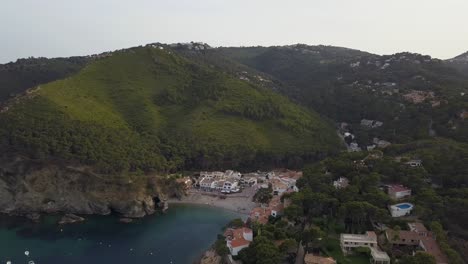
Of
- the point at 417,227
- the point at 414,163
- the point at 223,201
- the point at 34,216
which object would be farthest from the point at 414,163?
the point at 34,216

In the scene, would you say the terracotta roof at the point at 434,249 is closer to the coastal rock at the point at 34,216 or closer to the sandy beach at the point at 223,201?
the sandy beach at the point at 223,201

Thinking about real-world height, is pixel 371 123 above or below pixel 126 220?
above

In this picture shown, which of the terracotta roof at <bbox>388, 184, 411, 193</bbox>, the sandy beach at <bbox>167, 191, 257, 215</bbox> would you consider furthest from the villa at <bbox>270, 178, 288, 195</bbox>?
the terracotta roof at <bbox>388, 184, 411, 193</bbox>

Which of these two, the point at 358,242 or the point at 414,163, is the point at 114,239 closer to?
the point at 358,242

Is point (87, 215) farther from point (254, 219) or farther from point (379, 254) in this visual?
point (379, 254)

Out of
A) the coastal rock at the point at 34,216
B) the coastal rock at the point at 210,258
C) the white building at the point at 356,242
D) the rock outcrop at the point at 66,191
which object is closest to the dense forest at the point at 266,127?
the rock outcrop at the point at 66,191

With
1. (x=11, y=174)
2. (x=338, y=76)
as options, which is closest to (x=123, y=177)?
(x=11, y=174)
